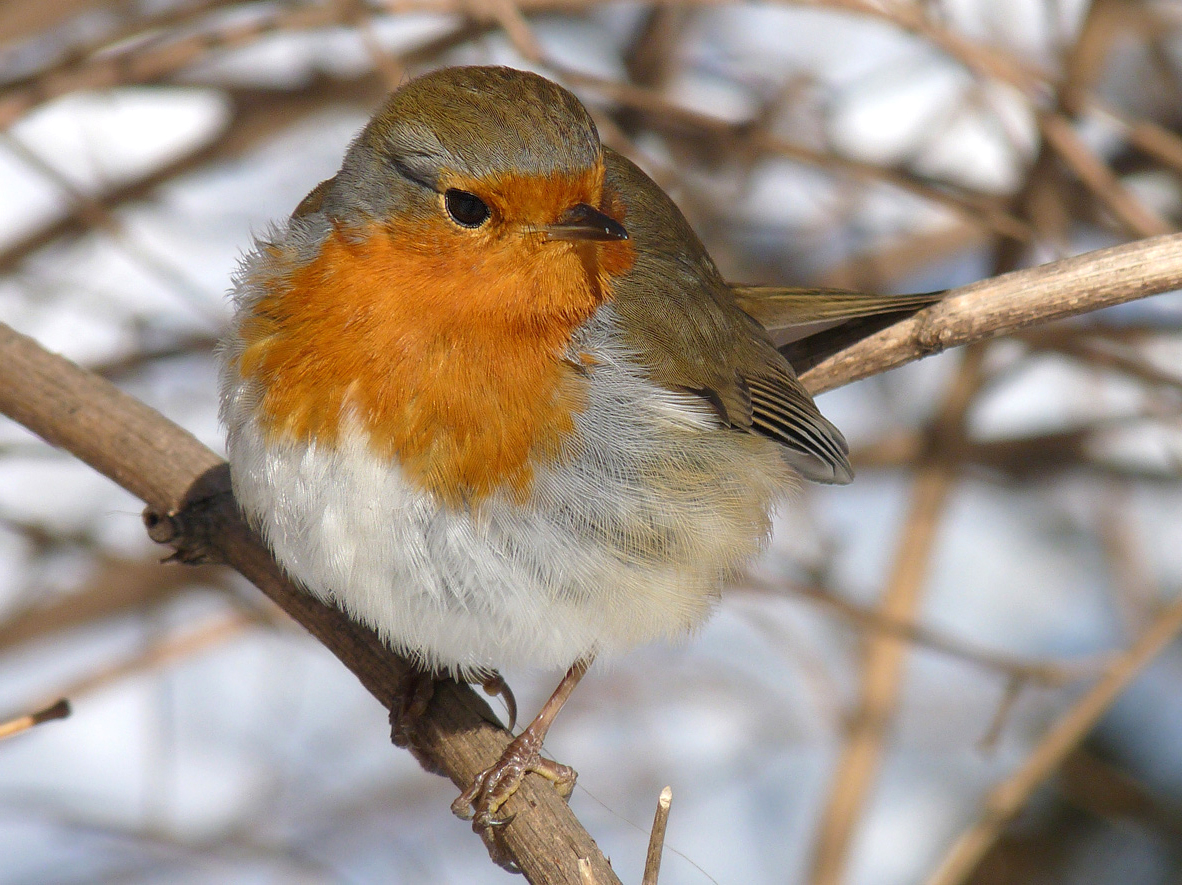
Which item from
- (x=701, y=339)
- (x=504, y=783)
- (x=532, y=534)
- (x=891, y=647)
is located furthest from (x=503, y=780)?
(x=891, y=647)

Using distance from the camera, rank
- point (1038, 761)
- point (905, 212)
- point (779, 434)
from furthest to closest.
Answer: point (905, 212) → point (1038, 761) → point (779, 434)

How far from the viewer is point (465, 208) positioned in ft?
7.11

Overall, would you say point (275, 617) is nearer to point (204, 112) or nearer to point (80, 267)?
point (80, 267)

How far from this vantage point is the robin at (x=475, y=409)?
2125 millimetres

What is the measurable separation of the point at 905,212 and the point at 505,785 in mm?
3584

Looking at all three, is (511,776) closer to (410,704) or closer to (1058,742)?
(410,704)

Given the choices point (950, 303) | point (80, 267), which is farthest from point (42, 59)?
point (950, 303)

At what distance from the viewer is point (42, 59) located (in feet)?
13.5

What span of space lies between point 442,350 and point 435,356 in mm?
17

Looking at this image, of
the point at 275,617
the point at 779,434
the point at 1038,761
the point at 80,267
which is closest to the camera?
the point at 779,434

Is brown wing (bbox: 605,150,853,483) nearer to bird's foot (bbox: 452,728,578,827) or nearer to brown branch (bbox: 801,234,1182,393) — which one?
brown branch (bbox: 801,234,1182,393)

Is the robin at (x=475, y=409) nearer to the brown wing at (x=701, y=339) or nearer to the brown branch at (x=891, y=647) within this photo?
the brown wing at (x=701, y=339)

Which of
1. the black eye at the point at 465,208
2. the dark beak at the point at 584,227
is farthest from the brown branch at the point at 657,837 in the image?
the black eye at the point at 465,208

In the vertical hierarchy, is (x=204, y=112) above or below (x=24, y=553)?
above
